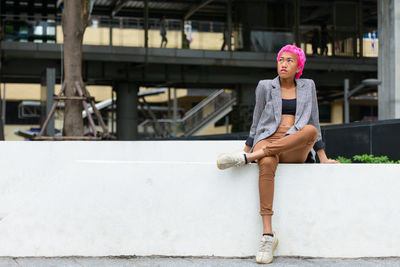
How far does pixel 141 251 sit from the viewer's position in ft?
14.0

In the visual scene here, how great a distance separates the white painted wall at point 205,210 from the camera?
4.23 metres

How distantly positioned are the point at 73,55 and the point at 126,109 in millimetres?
13336

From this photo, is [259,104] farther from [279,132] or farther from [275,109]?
[279,132]

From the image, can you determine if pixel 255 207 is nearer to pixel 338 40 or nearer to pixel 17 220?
pixel 17 220

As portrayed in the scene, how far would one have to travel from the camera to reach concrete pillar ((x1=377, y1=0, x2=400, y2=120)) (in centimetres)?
1562

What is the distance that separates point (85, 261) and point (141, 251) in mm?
401

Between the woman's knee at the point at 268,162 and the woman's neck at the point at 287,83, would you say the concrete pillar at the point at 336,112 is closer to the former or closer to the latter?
the woman's neck at the point at 287,83

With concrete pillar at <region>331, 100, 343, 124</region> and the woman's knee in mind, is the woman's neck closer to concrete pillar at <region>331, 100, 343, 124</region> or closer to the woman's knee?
the woman's knee

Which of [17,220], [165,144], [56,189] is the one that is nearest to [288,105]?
[56,189]

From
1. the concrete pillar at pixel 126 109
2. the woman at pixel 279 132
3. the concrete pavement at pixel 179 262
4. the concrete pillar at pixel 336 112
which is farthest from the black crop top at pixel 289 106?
the concrete pillar at pixel 336 112

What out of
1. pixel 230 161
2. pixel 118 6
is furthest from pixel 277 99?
pixel 118 6

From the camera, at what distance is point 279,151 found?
4168 millimetres

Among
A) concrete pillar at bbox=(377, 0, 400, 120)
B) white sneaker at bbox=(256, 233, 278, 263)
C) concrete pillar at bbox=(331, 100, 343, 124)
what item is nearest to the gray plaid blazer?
white sneaker at bbox=(256, 233, 278, 263)

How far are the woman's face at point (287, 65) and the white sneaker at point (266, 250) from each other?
1.23 meters
